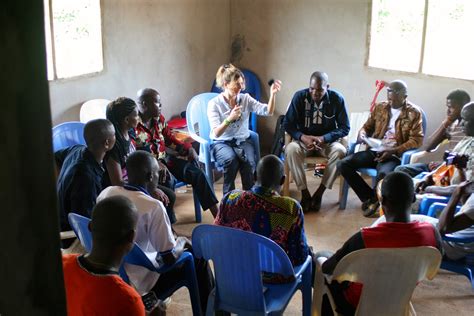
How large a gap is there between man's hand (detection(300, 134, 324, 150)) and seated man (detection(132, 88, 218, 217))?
1.00 meters

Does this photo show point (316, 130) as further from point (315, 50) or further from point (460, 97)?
point (315, 50)

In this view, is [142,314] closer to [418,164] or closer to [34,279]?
[34,279]

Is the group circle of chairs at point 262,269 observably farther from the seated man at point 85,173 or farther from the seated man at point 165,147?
the seated man at point 165,147

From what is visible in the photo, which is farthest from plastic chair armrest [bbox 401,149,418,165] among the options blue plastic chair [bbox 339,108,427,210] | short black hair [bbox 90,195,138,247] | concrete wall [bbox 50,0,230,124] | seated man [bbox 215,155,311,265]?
short black hair [bbox 90,195,138,247]

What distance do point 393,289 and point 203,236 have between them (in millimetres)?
862

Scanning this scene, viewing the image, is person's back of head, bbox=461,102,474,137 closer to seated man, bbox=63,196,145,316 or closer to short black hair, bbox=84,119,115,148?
short black hair, bbox=84,119,115,148

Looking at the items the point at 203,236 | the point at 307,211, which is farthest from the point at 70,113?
the point at 203,236

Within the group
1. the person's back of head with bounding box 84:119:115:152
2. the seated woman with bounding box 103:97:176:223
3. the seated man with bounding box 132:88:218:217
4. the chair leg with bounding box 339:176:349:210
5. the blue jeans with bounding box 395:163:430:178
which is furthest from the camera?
the chair leg with bounding box 339:176:349:210

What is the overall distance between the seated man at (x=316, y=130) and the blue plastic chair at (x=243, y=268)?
2.21 meters

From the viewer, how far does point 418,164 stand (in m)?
4.27

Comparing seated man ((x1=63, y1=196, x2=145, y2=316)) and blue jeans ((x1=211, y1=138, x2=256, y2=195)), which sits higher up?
seated man ((x1=63, y1=196, x2=145, y2=316))

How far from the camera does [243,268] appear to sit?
8.12 feet

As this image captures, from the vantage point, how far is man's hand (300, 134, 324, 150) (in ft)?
15.7

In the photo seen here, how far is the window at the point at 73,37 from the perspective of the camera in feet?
14.3
